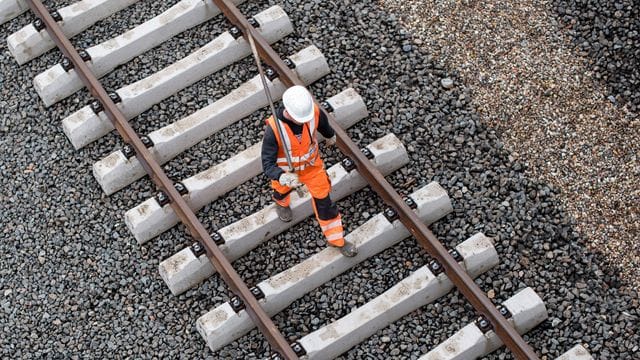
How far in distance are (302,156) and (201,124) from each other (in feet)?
4.79

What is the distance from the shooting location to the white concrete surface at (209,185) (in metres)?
8.70

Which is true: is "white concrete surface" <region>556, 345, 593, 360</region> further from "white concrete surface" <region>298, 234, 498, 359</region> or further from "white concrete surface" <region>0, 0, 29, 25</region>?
"white concrete surface" <region>0, 0, 29, 25</region>

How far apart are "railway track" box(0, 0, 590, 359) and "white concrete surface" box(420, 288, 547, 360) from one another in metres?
0.01

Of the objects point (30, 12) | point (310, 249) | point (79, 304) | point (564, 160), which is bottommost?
point (564, 160)

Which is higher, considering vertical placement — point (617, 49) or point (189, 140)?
point (189, 140)

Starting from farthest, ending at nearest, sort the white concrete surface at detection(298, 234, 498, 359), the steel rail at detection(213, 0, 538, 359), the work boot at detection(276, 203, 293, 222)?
the work boot at detection(276, 203, 293, 222), the white concrete surface at detection(298, 234, 498, 359), the steel rail at detection(213, 0, 538, 359)

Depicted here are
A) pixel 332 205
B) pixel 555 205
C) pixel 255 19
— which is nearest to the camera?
pixel 332 205

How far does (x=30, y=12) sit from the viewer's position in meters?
10.0

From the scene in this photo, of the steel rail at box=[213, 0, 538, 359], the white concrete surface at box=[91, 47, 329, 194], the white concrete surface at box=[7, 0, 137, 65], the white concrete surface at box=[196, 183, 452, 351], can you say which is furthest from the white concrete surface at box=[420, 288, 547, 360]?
the white concrete surface at box=[7, 0, 137, 65]

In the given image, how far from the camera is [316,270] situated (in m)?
8.49

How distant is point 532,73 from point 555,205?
4.67 feet

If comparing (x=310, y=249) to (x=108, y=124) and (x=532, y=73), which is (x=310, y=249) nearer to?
(x=108, y=124)

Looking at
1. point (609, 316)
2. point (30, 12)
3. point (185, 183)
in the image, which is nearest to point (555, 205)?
point (609, 316)

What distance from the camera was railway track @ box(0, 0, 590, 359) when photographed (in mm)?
8258
